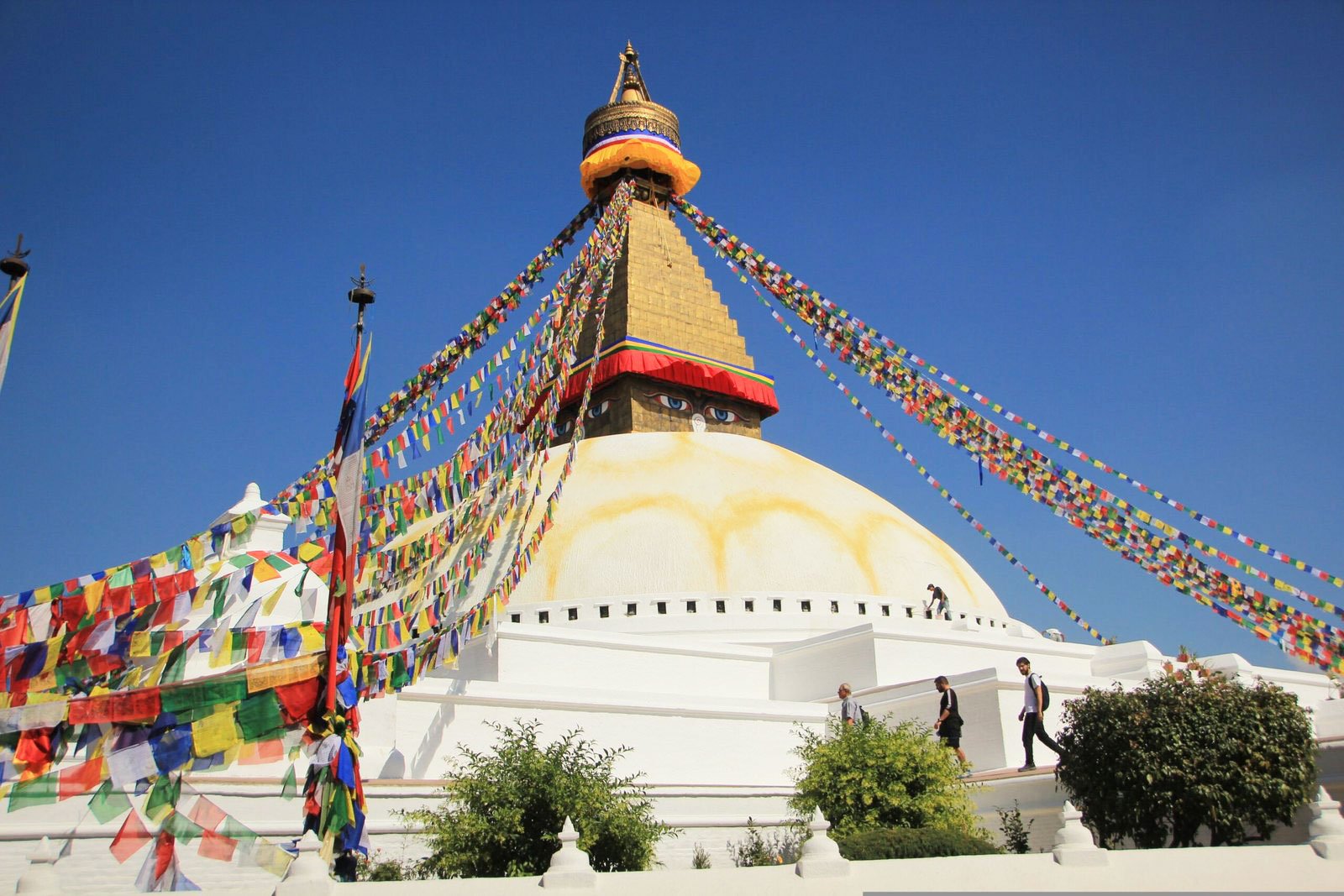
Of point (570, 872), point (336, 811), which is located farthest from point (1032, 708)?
point (336, 811)

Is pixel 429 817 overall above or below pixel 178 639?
below

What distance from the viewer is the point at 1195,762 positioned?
7.70 m

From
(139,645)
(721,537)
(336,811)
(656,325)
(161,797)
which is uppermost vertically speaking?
(656,325)

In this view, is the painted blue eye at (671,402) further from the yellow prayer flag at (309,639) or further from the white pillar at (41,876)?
the white pillar at (41,876)

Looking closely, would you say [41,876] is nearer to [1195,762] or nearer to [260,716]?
[260,716]

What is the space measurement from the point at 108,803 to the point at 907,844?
→ 18.3ft

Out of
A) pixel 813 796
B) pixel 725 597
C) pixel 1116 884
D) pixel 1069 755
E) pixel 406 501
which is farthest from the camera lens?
pixel 725 597

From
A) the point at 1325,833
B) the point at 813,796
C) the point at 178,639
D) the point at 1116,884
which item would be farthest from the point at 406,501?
the point at 1325,833

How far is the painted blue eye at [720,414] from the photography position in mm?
22844

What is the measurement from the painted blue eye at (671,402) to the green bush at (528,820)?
45.7ft

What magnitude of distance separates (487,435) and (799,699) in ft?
18.8

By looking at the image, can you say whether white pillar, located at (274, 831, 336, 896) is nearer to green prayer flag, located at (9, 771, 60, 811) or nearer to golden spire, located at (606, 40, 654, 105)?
green prayer flag, located at (9, 771, 60, 811)

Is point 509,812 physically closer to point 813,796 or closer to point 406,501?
point 813,796

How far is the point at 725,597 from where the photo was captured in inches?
643
